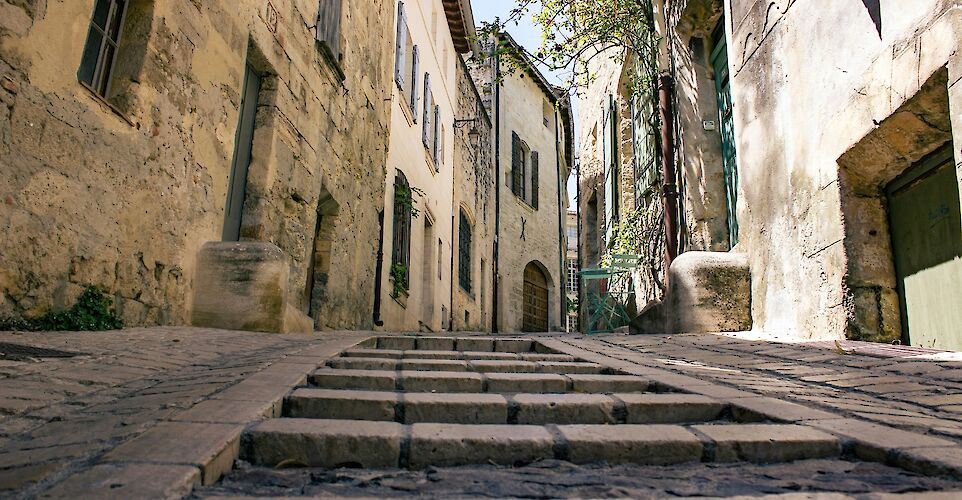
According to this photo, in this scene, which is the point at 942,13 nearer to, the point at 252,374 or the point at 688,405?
the point at 688,405

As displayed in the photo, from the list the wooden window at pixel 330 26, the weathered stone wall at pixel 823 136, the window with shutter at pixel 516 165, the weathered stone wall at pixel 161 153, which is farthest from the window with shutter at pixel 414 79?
the window with shutter at pixel 516 165

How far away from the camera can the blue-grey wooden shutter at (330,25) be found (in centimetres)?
704

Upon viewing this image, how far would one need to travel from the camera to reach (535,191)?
21.0 metres

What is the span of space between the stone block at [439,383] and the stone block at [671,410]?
694 mm

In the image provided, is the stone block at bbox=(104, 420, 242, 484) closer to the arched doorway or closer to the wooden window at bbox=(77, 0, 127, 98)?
the wooden window at bbox=(77, 0, 127, 98)

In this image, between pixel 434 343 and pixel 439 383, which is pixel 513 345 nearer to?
pixel 434 343

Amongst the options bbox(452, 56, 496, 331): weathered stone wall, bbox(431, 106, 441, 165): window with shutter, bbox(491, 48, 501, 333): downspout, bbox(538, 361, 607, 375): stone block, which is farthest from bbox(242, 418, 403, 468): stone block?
bbox(491, 48, 501, 333): downspout

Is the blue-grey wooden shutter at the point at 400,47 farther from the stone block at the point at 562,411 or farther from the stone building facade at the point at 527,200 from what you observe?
the stone block at the point at 562,411

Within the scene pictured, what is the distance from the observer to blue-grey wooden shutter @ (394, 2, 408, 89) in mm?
9867

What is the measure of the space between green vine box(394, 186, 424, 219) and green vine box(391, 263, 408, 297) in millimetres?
890

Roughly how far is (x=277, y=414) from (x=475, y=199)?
14.3 m

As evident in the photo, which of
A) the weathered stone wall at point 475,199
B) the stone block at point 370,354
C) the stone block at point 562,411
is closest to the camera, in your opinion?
the stone block at point 562,411

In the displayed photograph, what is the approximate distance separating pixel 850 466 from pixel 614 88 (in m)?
11.5

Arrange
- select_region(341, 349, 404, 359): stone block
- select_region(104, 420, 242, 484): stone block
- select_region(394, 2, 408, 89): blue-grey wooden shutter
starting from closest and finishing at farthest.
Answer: select_region(104, 420, 242, 484): stone block, select_region(341, 349, 404, 359): stone block, select_region(394, 2, 408, 89): blue-grey wooden shutter
